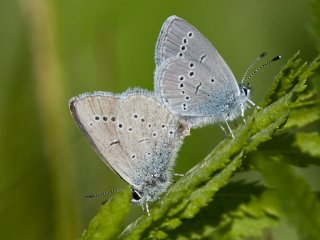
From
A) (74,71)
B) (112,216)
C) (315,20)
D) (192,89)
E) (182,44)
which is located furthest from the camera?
(74,71)

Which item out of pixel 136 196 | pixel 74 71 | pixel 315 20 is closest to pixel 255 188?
pixel 315 20

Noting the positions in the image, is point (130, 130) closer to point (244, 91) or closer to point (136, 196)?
point (136, 196)

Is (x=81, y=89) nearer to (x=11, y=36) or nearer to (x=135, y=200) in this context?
(x=11, y=36)

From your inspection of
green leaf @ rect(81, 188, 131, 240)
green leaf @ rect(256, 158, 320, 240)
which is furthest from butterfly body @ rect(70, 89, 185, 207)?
green leaf @ rect(256, 158, 320, 240)

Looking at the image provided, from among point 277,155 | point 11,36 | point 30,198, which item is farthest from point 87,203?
point 277,155

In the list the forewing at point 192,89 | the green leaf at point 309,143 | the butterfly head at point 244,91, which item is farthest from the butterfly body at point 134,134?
the green leaf at point 309,143

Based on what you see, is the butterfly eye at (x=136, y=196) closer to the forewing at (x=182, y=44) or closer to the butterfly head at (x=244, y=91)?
the forewing at (x=182, y=44)
